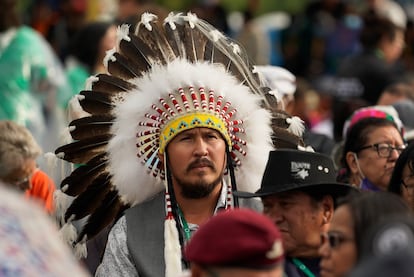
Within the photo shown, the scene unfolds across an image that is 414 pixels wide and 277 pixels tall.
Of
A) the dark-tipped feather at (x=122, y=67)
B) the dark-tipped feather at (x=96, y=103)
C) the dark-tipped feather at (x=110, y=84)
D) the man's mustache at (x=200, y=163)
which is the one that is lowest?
the man's mustache at (x=200, y=163)

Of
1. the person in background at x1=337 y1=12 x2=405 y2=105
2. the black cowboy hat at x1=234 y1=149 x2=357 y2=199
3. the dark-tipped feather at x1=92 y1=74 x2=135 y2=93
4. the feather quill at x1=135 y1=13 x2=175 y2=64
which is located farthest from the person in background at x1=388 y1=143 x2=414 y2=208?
the person in background at x1=337 y1=12 x2=405 y2=105

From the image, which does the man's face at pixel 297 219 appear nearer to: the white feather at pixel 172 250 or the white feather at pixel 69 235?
the white feather at pixel 172 250

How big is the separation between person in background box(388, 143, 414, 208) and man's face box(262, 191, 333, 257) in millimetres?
606

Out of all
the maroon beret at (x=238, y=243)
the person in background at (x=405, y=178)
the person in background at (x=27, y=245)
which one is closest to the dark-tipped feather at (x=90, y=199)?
the person in background at (x=405, y=178)

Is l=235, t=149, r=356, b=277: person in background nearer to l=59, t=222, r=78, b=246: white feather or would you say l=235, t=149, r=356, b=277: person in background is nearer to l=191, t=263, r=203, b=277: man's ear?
l=59, t=222, r=78, b=246: white feather

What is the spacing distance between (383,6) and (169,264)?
908 centimetres

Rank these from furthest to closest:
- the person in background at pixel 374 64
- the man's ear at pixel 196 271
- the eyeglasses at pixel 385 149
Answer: the person in background at pixel 374 64
the eyeglasses at pixel 385 149
the man's ear at pixel 196 271

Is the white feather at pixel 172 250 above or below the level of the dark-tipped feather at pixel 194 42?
below

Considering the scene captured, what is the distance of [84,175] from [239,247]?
9.15 feet

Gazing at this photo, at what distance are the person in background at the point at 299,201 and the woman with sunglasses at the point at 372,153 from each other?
1.30 meters

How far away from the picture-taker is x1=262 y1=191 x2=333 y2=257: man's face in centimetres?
512

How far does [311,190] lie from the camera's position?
522 cm

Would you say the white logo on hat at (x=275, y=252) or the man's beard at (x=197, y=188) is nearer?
the white logo on hat at (x=275, y=252)

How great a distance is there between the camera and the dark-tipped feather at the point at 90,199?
622 centimetres
